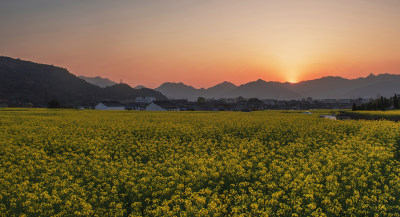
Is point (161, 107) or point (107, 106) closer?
point (161, 107)

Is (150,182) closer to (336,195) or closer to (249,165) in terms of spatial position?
(249,165)

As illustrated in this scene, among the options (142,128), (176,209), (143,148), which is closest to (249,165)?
(176,209)

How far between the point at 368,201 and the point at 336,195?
0.79 metres

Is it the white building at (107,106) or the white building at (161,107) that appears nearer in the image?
the white building at (161,107)

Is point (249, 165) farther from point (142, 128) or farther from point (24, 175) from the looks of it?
point (142, 128)

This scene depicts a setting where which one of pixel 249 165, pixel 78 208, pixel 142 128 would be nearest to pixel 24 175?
pixel 78 208

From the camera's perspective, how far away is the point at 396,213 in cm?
623

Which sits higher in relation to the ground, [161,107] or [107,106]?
[107,106]

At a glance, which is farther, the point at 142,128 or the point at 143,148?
the point at 142,128

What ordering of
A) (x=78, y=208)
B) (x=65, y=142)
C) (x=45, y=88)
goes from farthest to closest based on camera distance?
(x=45, y=88), (x=65, y=142), (x=78, y=208)

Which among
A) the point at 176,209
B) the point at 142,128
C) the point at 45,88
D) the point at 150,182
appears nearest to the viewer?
the point at 176,209

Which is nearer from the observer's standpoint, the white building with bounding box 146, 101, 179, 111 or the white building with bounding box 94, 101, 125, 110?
the white building with bounding box 146, 101, 179, 111

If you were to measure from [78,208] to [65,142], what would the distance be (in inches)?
355

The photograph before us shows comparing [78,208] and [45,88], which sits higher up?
[45,88]
